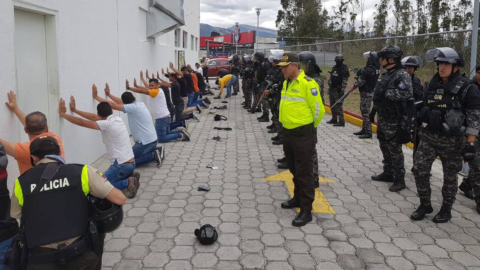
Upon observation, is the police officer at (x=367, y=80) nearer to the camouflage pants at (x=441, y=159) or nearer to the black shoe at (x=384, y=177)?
the black shoe at (x=384, y=177)

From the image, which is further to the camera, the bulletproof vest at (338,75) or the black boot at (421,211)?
the bulletproof vest at (338,75)

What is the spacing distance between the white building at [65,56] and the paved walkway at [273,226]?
1.29m

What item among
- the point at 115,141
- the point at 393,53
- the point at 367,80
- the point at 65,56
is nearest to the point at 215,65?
the point at 367,80

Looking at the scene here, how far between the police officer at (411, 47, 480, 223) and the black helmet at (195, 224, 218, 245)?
248 centimetres

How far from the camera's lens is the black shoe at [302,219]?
4531 mm

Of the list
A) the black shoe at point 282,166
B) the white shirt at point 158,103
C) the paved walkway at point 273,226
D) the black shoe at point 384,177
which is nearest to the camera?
the paved walkway at point 273,226

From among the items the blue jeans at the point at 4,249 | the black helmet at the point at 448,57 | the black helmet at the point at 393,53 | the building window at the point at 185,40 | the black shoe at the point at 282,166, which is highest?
the building window at the point at 185,40

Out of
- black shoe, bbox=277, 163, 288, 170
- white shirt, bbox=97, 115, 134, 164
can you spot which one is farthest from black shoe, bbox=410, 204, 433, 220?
white shirt, bbox=97, 115, 134, 164

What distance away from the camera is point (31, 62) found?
4910 millimetres

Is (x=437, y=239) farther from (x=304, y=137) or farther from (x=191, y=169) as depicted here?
(x=191, y=169)

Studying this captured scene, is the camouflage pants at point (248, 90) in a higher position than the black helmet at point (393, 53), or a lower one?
lower

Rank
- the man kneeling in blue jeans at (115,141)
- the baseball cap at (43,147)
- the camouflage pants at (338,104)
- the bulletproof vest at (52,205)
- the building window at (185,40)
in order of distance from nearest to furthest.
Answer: the bulletproof vest at (52,205) < the baseball cap at (43,147) < the man kneeling in blue jeans at (115,141) < the camouflage pants at (338,104) < the building window at (185,40)

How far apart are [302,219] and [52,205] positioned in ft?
9.42

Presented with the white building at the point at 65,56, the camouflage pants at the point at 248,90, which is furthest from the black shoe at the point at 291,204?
the camouflage pants at the point at 248,90
